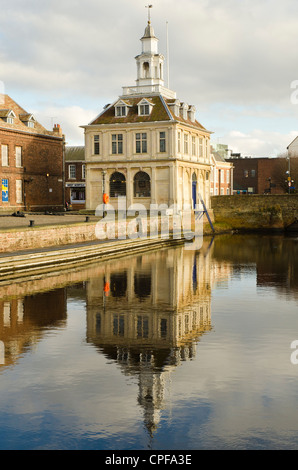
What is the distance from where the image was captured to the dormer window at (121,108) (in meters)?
59.0

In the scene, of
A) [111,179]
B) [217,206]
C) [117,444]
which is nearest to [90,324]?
[117,444]

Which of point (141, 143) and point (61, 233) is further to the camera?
point (141, 143)

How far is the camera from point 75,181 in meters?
79.3

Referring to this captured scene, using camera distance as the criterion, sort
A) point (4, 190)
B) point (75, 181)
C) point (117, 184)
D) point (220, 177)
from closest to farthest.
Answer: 1. point (4, 190)
2. point (117, 184)
3. point (75, 181)
4. point (220, 177)

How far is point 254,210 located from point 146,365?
59.2 metres

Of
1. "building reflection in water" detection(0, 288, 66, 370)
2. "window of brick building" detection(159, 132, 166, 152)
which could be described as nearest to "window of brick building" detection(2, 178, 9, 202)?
"window of brick building" detection(159, 132, 166, 152)

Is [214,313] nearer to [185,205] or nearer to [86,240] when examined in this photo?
[86,240]

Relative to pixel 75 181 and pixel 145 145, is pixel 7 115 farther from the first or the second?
pixel 75 181

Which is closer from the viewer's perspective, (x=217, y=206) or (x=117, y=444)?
(x=117, y=444)

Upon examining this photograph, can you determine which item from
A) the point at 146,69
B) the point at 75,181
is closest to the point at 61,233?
the point at 146,69

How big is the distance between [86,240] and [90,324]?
2093 centimetres

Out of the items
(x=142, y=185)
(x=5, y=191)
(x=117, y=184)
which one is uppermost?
(x=117, y=184)
